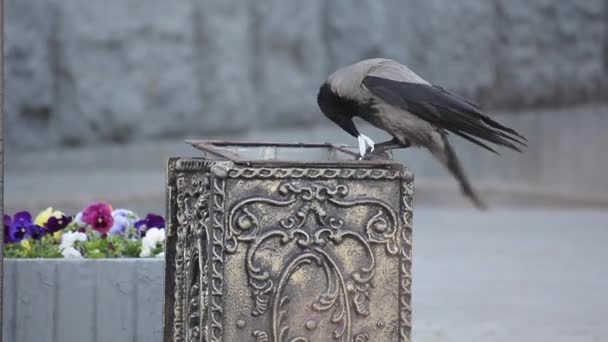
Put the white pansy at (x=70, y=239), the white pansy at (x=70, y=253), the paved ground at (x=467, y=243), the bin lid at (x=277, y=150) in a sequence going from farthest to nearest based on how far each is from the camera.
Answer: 1. the paved ground at (x=467, y=243)
2. the white pansy at (x=70, y=239)
3. the white pansy at (x=70, y=253)
4. the bin lid at (x=277, y=150)

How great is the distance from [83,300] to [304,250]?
3.29ft

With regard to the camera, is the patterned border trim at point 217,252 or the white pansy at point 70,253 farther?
the white pansy at point 70,253

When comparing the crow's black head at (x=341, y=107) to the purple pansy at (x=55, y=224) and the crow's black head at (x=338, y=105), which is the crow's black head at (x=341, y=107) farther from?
the purple pansy at (x=55, y=224)

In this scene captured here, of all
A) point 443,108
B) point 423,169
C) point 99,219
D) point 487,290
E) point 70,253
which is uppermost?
point 423,169

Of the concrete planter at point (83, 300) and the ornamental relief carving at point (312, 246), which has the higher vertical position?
the ornamental relief carving at point (312, 246)

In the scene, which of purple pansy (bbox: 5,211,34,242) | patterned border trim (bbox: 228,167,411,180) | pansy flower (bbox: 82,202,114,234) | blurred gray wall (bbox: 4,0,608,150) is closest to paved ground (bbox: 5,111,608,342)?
blurred gray wall (bbox: 4,0,608,150)

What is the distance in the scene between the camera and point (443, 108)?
313 cm

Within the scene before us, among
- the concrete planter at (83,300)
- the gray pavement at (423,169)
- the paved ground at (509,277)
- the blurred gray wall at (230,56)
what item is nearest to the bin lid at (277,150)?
the concrete planter at (83,300)

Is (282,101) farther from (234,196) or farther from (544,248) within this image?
(234,196)

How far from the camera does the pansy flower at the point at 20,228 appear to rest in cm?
358

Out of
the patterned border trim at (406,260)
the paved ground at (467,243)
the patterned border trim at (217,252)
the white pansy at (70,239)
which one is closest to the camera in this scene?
the patterned border trim at (217,252)

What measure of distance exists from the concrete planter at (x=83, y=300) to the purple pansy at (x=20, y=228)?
0.25m

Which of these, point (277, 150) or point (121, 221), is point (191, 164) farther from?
point (121, 221)

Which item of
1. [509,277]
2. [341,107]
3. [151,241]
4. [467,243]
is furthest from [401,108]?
[467,243]
